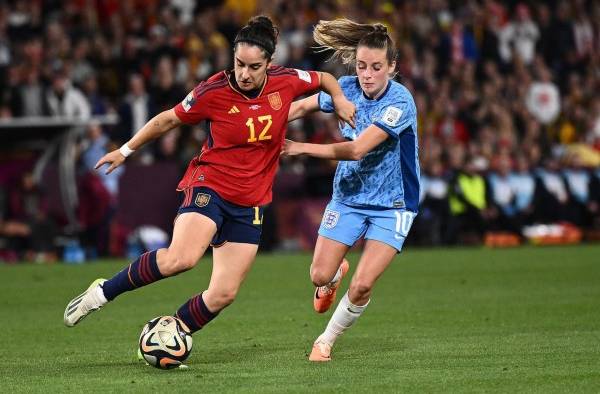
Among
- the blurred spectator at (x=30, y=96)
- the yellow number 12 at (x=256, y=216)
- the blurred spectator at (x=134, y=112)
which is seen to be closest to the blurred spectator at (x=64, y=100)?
the blurred spectator at (x=30, y=96)

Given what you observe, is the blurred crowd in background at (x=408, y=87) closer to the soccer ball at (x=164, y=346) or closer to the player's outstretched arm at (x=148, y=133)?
the player's outstretched arm at (x=148, y=133)

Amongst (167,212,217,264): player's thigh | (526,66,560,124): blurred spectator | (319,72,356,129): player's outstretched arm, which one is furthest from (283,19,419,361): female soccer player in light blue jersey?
(526,66,560,124): blurred spectator

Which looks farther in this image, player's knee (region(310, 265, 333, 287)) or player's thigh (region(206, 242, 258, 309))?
player's knee (region(310, 265, 333, 287))

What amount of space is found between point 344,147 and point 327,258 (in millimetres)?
971

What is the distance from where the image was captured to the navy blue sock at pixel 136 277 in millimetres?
8586

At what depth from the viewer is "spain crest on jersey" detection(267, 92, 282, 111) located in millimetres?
8852

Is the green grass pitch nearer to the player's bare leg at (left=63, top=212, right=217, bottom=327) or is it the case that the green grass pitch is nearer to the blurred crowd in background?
the player's bare leg at (left=63, top=212, right=217, bottom=327)

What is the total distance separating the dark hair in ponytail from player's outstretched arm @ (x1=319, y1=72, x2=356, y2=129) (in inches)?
21.8

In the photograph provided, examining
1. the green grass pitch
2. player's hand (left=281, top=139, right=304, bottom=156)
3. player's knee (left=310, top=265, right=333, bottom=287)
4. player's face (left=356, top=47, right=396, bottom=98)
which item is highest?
player's face (left=356, top=47, right=396, bottom=98)

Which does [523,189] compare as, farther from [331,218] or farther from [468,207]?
[331,218]

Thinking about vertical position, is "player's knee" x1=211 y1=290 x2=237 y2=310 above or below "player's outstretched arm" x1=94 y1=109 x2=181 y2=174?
below

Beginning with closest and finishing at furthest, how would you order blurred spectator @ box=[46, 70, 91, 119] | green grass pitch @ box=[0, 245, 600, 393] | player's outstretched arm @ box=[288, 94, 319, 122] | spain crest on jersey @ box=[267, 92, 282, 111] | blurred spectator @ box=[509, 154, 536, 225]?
green grass pitch @ box=[0, 245, 600, 393] < spain crest on jersey @ box=[267, 92, 282, 111] < player's outstretched arm @ box=[288, 94, 319, 122] < blurred spectator @ box=[46, 70, 91, 119] < blurred spectator @ box=[509, 154, 536, 225]

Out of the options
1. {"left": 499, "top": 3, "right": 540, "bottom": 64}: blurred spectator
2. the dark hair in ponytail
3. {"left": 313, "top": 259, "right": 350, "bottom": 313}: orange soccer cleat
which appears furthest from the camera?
{"left": 499, "top": 3, "right": 540, "bottom": 64}: blurred spectator

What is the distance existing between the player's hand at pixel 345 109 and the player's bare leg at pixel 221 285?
3.56 feet
